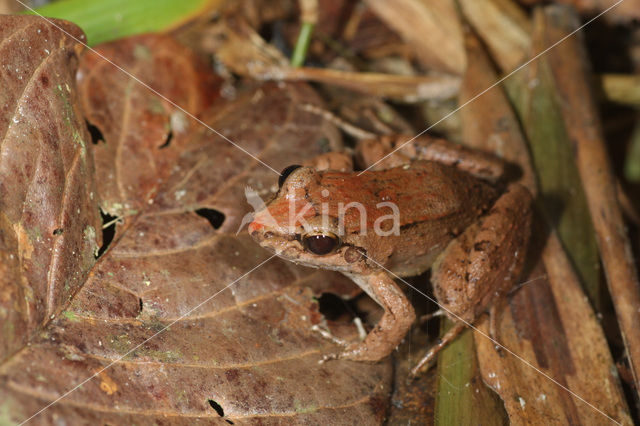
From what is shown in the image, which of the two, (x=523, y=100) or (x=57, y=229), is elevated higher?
(x=523, y=100)

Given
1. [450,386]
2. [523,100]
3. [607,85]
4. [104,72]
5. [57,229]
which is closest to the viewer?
[57,229]

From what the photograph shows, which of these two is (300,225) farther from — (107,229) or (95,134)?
(95,134)

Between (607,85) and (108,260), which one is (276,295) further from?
(607,85)

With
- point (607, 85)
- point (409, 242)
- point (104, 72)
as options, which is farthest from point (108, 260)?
point (607, 85)

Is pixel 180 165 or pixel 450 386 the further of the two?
pixel 180 165

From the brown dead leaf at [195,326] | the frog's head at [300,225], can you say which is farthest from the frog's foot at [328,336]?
the frog's head at [300,225]

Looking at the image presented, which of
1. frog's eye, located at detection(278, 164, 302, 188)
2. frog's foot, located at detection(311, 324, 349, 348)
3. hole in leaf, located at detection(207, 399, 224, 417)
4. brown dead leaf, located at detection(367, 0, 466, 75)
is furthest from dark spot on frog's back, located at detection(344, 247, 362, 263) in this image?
brown dead leaf, located at detection(367, 0, 466, 75)

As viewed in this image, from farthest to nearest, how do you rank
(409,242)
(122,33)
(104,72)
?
(122,33)
(104,72)
(409,242)
